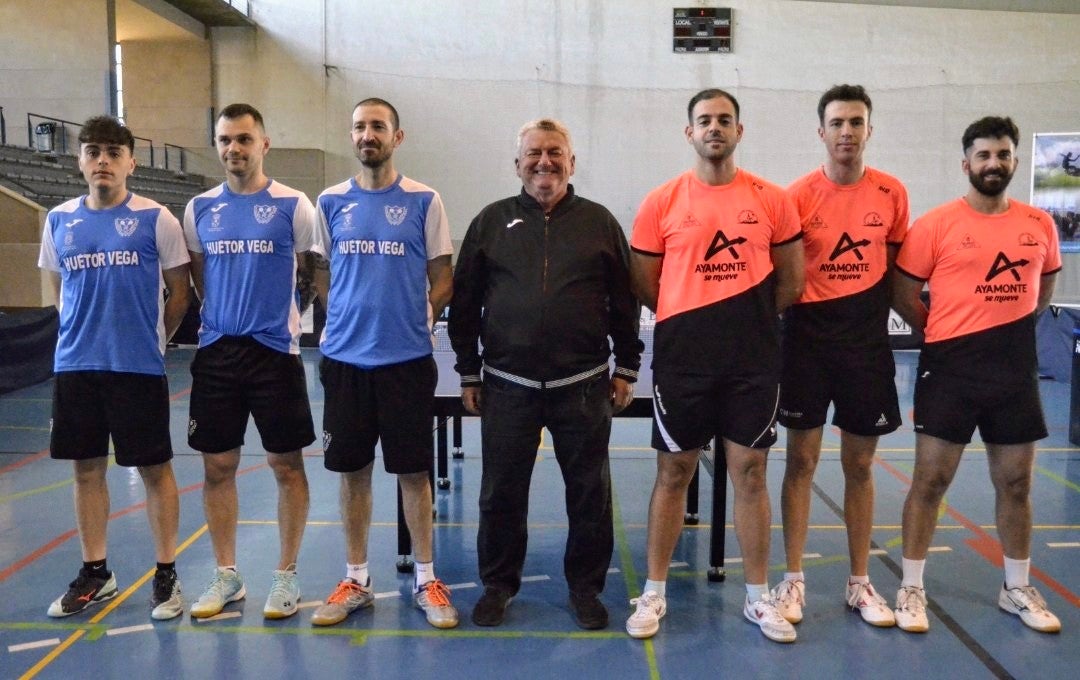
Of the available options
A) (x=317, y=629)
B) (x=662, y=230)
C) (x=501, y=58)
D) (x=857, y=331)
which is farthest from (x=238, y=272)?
(x=501, y=58)

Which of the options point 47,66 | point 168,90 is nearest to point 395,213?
point 168,90

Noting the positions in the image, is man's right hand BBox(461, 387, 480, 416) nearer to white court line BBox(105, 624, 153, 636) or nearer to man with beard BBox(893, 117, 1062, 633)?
white court line BBox(105, 624, 153, 636)

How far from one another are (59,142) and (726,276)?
14307 mm

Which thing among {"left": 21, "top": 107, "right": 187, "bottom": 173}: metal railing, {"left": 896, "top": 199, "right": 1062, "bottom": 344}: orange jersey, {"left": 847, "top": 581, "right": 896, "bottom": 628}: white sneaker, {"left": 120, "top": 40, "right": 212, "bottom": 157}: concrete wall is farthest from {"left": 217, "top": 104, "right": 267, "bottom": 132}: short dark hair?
{"left": 120, "top": 40, "right": 212, "bottom": 157}: concrete wall

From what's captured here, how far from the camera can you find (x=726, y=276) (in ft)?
9.15

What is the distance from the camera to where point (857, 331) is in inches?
116

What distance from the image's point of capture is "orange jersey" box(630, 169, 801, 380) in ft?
9.14

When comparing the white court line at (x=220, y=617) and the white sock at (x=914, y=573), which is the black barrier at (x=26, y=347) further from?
the white sock at (x=914, y=573)

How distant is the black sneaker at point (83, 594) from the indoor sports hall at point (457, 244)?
6 centimetres

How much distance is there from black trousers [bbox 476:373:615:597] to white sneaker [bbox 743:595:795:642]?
558 millimetres

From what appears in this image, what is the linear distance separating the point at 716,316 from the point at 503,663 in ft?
4.45

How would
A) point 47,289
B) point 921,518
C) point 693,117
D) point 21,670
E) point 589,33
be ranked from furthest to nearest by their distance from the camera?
point 589,33
point 47,289
point 921,518
point 693,117
point 21,670

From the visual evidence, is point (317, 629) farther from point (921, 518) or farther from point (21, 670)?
point (921, 518)

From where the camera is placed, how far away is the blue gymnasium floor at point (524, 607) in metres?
2.72
